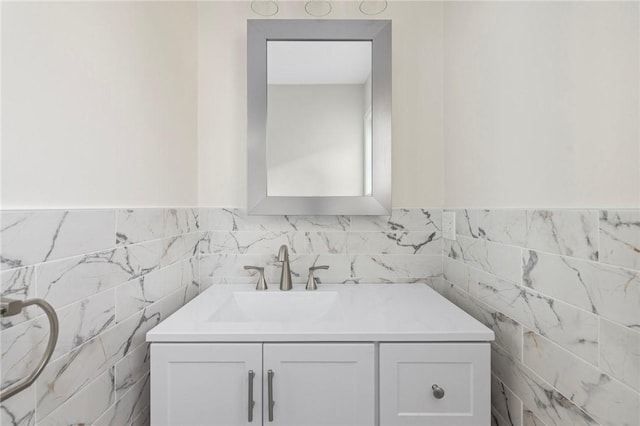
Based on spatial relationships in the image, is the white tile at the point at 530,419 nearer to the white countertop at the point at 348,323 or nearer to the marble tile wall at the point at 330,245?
the white countertop at the point at 348,323

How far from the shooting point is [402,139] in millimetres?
1306

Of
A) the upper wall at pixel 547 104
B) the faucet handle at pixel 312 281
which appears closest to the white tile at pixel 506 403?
the upper wall at pixel 547 104

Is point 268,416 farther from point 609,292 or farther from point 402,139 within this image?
point 402,139

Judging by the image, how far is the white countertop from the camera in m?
0.77

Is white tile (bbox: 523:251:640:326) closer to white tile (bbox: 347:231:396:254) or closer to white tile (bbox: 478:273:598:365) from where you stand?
white tile (bbox: 478:273:598:365)

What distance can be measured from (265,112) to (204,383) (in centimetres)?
97

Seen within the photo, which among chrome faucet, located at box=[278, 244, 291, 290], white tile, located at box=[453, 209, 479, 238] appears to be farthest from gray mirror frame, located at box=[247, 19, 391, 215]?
white tile, located at box=[453, 209, 479, 238]

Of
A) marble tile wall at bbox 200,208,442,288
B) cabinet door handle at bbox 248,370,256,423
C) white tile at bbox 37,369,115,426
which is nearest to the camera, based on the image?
white tile at bbox 37,369,115,426

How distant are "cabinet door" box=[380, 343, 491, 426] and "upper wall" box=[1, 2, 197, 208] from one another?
85 centimetres

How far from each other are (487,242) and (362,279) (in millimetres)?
520

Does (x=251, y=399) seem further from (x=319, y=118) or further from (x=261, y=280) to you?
(x=319, y=118)

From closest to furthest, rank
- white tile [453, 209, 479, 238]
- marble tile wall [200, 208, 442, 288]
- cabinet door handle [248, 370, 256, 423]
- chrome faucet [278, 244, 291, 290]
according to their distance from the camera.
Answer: cabinet door handle [248, 370, 256, 423] < white tile [453, 209, 479, 238] < chrome faucet [278, 244, 291, 290] < marble tile wall [200, 208, 442, 288]

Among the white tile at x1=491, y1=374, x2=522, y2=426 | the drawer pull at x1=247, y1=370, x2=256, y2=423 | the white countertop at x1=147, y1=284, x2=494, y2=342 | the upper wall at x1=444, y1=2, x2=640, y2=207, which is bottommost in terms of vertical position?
the white tile at x1=491, y1=374, x2=522, y2=426

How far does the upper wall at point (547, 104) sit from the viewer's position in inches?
21.9
